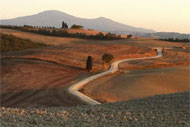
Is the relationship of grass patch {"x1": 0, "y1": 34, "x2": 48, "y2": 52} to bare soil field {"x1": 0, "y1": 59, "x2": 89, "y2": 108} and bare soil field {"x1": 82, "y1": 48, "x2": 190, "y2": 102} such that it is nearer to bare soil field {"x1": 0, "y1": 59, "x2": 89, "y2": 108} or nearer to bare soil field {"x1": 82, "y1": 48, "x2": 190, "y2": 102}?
bare soil field {"x1": 0, "y1": 59, "x2": 89, "y2": 108}

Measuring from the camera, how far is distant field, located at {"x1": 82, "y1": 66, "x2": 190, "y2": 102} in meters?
28.9

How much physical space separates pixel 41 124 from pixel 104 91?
19167 millimetres

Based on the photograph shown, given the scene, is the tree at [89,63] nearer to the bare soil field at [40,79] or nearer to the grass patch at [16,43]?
the bare soil field at [40,79]

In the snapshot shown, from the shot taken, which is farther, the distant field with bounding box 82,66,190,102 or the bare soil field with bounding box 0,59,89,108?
the distant field with bounding box 82,66,190,102

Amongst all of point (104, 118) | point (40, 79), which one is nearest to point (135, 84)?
point (40, 79)

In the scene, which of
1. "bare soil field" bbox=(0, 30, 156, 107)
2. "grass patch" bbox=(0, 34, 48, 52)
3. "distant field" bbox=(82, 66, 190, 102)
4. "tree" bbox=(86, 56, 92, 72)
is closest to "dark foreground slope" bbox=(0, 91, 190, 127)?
"bare soil field" bbox=(0, 30, 156, 107)

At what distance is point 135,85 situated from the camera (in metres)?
33.4

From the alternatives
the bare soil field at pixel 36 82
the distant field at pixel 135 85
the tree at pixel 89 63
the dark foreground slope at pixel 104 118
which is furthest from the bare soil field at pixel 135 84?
the dark foreground slope at pixel 104 118

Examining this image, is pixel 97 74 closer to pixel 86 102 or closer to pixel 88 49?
pixel 86 102

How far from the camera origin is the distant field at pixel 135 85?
28938 millimetres

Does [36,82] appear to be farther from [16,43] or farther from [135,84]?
[16,43]

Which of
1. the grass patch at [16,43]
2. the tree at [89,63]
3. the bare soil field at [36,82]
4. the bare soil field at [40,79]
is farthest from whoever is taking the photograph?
the grass patch at [16,43]

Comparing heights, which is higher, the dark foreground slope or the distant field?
the dark foreground slope

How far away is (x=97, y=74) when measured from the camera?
39469 mm
